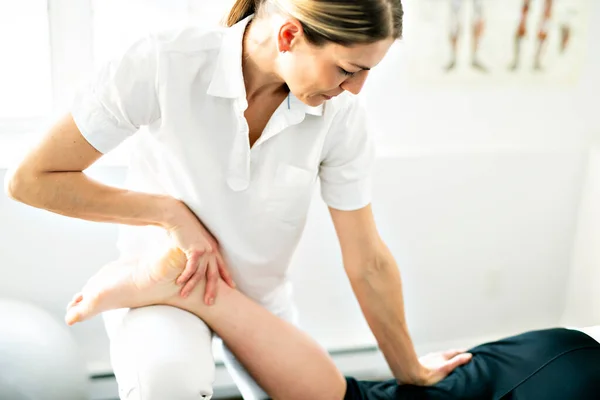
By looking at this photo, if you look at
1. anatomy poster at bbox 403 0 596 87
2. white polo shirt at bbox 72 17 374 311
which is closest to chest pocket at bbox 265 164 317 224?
white polo shirt at bbox 72 17 374 311

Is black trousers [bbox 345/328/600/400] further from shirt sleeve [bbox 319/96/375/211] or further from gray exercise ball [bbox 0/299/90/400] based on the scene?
gray exercise ball [bbox 0/299/90/400]

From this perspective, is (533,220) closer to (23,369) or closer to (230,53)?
(230,53)

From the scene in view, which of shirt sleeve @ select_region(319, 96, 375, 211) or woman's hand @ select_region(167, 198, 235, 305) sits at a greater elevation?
shirt sleeve @ select_region(319, 96, 375, 211)

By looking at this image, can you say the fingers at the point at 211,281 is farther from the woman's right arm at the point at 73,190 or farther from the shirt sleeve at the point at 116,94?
the shirt sleeve at the point at 116,94

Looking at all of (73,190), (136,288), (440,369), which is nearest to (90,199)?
(73,190)

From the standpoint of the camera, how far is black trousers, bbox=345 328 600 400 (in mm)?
1266

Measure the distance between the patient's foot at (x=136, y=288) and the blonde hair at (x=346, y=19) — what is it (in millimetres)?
521

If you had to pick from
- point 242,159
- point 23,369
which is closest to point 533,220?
point 242,159

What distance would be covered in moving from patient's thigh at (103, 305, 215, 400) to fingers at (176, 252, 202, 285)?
6cm

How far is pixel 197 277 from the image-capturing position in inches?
52.6

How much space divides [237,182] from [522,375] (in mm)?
699

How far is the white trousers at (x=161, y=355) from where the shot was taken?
3.93 ft

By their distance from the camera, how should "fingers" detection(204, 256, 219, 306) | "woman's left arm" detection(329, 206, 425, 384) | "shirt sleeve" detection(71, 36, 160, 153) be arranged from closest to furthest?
1. "shirt sleeve" detection(71, 36, 160, 153)
2. "fingers" detection(204, 256, 219, 306)
3. "woman's left arm" detection(329, 206, 425, 384)

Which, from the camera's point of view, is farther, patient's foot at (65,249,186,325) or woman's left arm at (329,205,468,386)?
woman's left arm at (329,205,468,386)
